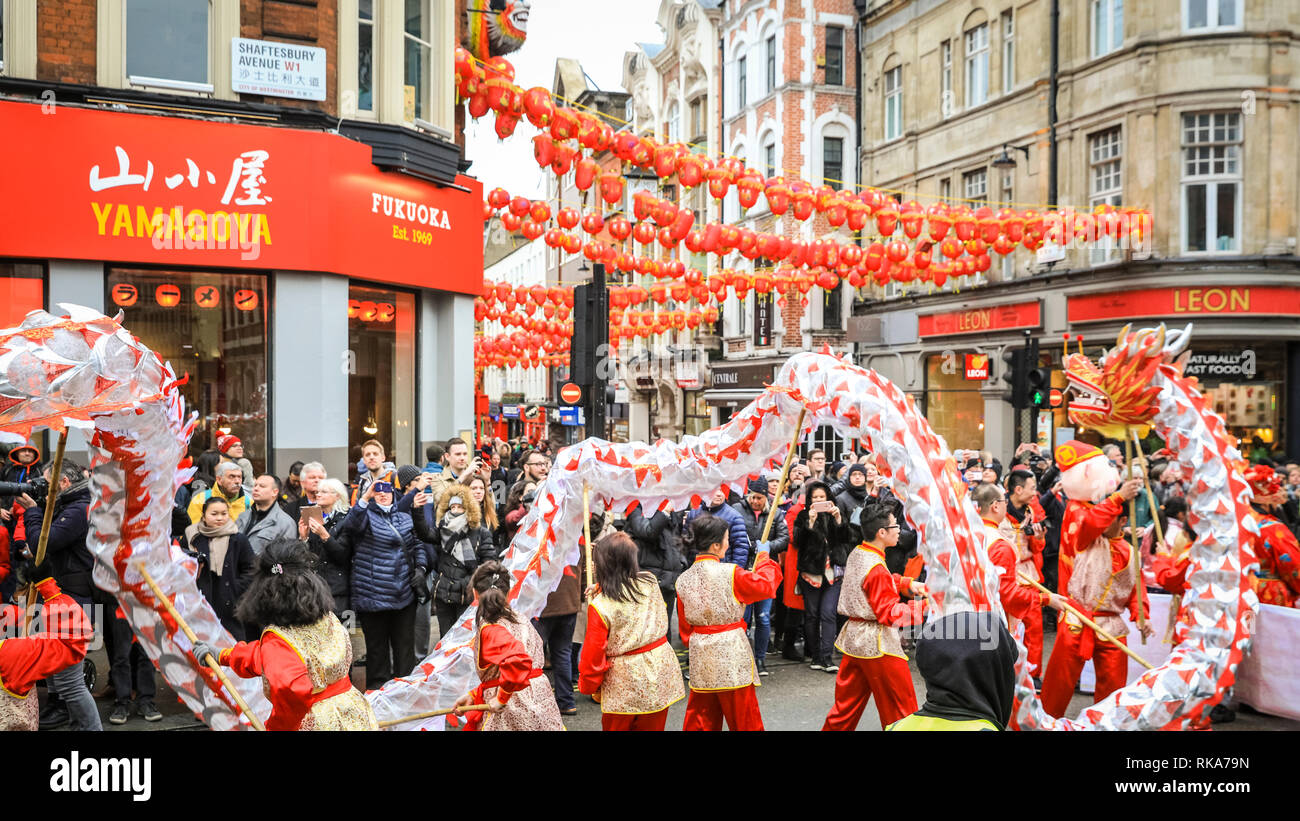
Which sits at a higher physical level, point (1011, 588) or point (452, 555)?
point (1011, 588)

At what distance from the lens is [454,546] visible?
7.65 metres

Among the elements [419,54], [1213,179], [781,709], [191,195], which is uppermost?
[419,54]

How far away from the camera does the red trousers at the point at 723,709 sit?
5.67m

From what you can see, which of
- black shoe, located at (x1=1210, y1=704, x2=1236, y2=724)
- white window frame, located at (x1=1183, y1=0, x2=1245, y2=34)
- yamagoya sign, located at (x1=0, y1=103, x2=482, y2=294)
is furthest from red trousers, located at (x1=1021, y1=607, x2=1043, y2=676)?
white window frame, located at (x1=1183, y1=0, x2=1245, y2=34)

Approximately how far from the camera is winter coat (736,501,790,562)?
8609mm

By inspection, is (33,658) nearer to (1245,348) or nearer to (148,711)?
(148,711)

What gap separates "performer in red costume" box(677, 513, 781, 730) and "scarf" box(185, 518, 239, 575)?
3.57 metres

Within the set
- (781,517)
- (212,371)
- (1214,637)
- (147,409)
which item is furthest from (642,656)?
(212,371)

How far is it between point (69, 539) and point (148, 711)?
1366 millimetres

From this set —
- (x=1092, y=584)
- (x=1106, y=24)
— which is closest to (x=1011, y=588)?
(x=1092, y=584)

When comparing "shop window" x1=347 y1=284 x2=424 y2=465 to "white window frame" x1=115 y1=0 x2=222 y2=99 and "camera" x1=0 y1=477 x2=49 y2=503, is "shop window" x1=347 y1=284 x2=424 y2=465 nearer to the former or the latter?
"white window frame" x1=115 y1=0 x2=222 y2=99

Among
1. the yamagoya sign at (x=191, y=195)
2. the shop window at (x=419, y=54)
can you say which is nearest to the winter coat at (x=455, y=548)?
the yamagoya sign at (x=191, y=195)

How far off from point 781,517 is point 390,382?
22.0 ft

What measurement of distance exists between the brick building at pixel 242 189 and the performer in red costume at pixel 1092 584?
843 cm
